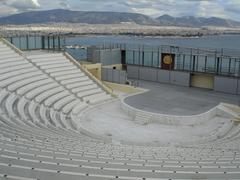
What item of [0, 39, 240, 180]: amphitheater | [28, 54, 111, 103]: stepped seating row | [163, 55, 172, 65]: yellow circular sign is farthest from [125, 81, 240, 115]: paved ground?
[163, 55, 172, 65]: yellow circular sign

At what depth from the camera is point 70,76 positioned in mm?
27250

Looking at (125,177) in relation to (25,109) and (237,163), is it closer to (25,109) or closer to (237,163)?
(237,163)

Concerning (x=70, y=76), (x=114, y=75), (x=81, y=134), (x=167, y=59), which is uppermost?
(x=167, y=59)

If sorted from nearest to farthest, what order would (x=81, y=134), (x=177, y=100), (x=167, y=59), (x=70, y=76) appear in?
(x=81, y=134) → (x=177, y=100) → (x=70, y=76) → (x=167, y=59)

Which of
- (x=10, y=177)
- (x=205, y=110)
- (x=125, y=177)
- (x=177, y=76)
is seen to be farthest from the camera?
(x=177, y=76)

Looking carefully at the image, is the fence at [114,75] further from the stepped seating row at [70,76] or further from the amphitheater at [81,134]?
the stepped seating row at [70,76]

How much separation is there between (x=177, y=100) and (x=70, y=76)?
860 centimetres

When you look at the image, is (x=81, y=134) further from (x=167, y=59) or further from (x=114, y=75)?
(x=167, y=59)

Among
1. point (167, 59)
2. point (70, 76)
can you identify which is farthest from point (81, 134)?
point (167, 59)

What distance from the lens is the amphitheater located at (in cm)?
732

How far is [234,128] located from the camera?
68.1 ft

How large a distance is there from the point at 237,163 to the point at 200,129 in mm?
11777

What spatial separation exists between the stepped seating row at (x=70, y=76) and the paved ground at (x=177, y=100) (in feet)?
8.75

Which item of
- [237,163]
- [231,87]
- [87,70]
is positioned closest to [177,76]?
[231,87]
